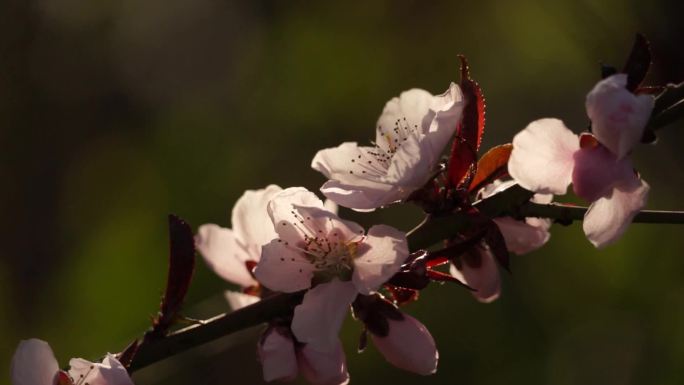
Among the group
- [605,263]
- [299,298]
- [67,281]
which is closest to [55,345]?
[67,281]

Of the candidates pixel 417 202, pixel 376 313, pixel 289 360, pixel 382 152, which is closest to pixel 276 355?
pixel 289 360

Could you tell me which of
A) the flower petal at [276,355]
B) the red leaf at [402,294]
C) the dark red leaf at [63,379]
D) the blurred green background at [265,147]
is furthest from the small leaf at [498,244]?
the blurred green background at [265,147]

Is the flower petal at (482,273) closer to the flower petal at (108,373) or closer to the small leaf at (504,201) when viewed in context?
the small leaf at (504,201)

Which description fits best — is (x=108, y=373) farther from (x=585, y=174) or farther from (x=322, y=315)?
(x=585, y=174)

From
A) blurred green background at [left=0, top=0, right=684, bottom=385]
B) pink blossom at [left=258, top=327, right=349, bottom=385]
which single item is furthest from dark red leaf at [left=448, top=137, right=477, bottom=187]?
blurred green background at [left=0, top=0, right=684, bottom=385]

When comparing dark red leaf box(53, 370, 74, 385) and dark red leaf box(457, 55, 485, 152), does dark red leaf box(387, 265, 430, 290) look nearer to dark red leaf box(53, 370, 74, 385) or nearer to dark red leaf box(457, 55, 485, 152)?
dark red leaf box(457, 55, 485, 152)

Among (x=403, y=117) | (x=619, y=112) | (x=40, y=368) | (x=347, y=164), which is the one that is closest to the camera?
(x=619, y=112)
